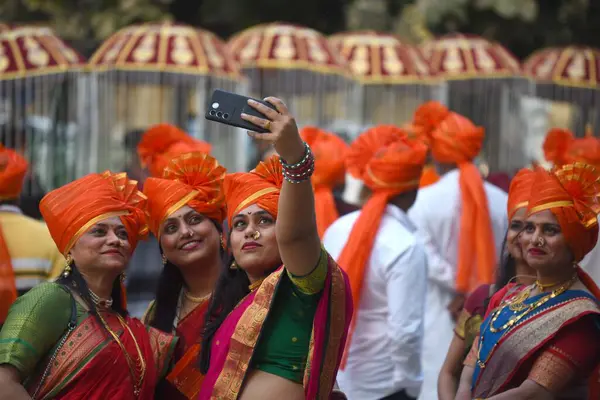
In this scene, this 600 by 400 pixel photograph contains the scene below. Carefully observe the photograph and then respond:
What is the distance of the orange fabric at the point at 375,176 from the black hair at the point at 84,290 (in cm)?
146

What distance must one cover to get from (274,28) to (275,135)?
8.27m

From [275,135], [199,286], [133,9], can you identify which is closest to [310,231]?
[275,135]

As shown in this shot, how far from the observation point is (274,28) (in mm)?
11383

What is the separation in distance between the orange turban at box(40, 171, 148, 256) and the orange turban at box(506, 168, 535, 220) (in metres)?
1.52

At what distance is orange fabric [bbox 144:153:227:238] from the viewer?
4883 millimetres

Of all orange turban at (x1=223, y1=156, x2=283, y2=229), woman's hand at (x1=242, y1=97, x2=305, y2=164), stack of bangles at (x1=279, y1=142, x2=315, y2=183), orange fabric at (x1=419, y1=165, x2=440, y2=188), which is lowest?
orange fabric at (x1=419, y1=165, x2=440, y2=188)

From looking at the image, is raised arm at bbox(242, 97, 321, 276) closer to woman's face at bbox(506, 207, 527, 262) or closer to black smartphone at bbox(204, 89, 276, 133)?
black smartphone at bbox(204, 89, 276, 133)

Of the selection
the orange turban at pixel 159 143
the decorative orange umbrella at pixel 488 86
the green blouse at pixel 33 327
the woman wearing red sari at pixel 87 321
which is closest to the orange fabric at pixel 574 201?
the woman wearing red sari at pixel 87 321

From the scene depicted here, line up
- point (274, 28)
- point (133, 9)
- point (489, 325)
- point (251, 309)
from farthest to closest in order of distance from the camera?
point (133, 9) < point (274, 28) < point (489, 325) < point (251, 309)

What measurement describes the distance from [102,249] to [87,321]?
0.31 metres

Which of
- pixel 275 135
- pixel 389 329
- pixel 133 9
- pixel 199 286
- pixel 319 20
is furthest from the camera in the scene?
pixel 319 20

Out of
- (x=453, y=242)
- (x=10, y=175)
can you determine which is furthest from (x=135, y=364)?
(x=453, y=242)

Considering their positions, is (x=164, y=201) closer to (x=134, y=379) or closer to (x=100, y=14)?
(x=134, y=379)

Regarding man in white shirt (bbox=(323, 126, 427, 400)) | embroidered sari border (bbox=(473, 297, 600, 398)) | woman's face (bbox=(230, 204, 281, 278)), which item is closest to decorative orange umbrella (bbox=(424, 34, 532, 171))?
man in white shirt (bbox=(323, 126, 427, 400))
